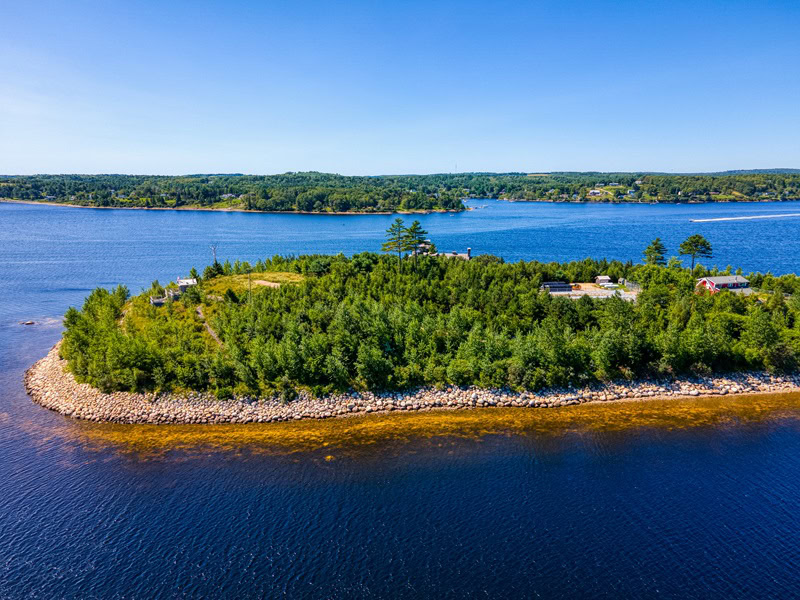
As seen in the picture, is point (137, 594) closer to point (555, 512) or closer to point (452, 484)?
point (452, 484)

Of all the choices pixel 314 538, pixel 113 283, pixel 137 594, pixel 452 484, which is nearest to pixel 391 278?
pixel 452 484

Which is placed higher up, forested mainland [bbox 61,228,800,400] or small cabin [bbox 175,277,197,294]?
small cabin [bbox 175,277,197,294]

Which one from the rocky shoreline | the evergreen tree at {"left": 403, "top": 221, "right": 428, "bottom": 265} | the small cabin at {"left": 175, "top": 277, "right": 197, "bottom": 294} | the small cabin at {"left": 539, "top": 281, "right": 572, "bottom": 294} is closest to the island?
the rocky shoreline

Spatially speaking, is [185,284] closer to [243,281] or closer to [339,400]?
[243,281]

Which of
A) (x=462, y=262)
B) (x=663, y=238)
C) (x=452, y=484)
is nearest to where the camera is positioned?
(x=452, y=484)

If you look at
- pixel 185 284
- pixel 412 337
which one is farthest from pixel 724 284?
pixel 185 284

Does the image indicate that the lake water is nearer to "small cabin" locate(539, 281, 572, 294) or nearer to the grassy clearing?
the grassy clearing
